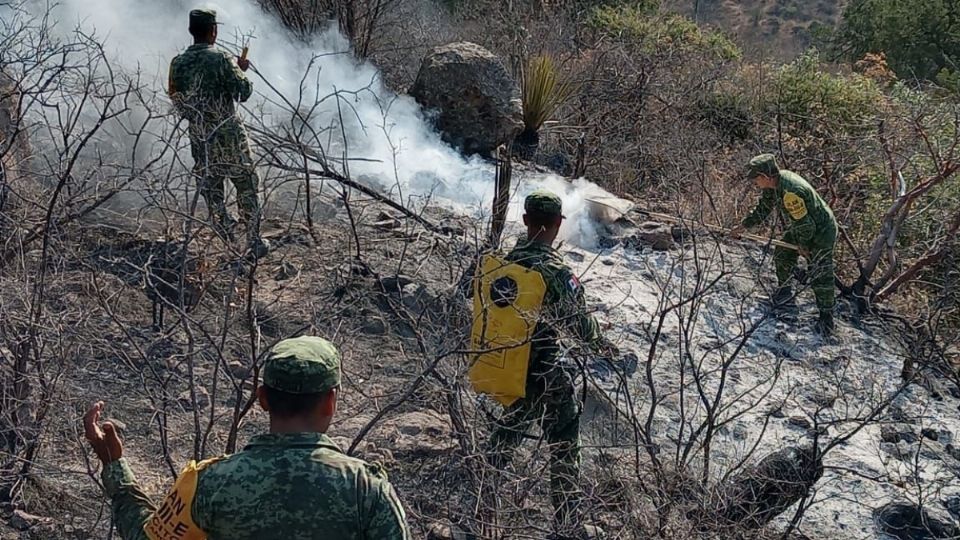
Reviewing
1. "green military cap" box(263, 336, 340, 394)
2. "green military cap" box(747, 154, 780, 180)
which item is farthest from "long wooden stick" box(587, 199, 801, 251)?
"green military cap" box(263, 336, 340, 394)

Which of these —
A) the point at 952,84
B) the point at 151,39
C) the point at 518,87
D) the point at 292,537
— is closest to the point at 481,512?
the point at 292,537

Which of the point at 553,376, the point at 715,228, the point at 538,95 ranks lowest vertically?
the point at 715,228

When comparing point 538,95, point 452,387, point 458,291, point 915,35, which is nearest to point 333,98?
point 538,95

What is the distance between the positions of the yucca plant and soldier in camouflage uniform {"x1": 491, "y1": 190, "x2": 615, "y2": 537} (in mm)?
5429

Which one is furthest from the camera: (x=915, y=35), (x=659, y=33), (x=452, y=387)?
(x=915, y=35)

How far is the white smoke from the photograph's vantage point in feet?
27.0

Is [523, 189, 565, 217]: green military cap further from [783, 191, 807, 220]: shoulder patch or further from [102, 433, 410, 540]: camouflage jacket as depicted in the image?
[783, 191, 807, 220]: shoulder patch

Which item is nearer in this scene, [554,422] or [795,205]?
[554,422]

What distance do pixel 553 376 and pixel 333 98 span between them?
589 cm

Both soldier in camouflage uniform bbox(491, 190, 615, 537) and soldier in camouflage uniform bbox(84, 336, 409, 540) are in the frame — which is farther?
soldier in camouflage uniform bbox(491, 190, 615, 537)

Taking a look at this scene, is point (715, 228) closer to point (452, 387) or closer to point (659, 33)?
point (452, 387)

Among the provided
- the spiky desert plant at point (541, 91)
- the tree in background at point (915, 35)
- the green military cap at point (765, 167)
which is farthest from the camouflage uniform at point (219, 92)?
the tree in background at point (915, 35)

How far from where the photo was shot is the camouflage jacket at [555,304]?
4023 mm

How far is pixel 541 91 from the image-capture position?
9.70 meters
